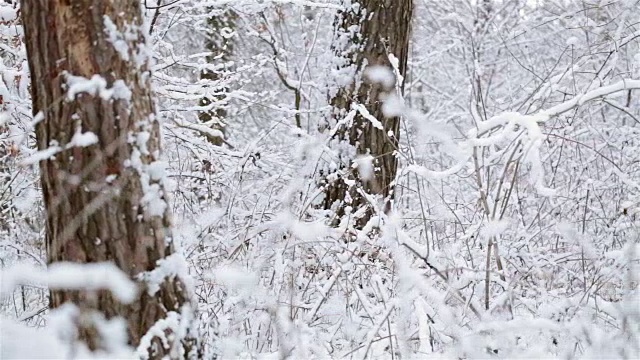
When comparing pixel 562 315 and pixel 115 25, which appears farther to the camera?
pixel 562 315

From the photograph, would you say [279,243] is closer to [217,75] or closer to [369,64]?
[369,64]

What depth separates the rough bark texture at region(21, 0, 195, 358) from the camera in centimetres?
198

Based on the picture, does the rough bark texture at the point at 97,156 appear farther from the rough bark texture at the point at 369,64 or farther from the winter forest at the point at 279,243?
the rough bark texture at the point at 369,64

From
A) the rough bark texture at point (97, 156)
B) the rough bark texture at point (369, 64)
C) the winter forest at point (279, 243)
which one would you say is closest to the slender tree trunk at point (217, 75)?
the winter forest at point (279, 243)

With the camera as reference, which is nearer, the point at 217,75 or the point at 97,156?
the point at 97,156

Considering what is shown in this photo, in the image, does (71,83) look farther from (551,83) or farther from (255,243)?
(551,83)

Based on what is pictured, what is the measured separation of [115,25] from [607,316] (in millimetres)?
2009

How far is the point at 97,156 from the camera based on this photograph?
199 centimetres

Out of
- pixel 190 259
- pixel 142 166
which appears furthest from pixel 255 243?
pixel 142 166

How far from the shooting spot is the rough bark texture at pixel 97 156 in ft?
6.51

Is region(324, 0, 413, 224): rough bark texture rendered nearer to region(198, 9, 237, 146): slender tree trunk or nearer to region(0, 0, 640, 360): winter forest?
region(0, 0, 640, 360): winter forest

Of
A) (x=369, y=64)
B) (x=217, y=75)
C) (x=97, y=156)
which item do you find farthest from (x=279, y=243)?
(x=217, y=75)

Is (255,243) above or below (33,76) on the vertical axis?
below

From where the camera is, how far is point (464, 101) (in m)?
11.6
